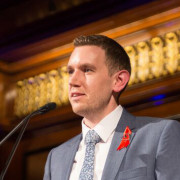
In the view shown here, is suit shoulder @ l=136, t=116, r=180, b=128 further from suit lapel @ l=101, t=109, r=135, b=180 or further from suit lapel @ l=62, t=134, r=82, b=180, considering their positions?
suit lapel @ l=62, t=134, r=82, b=180

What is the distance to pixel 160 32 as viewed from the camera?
3.12 meters

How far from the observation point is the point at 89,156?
7.22 feet

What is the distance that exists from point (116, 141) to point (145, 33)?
1.23 m

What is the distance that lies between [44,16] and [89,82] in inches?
56.5

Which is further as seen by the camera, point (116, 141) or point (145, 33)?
point (145, 33)

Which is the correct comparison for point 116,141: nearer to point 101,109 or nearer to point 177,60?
point 101,109

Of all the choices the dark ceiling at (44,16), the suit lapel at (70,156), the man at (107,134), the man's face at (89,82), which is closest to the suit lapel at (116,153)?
the man at (107,134)

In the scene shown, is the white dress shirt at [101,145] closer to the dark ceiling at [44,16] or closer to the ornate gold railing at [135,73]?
the ornate gold railing at [135,73]

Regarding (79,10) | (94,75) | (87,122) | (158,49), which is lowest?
(87,122)

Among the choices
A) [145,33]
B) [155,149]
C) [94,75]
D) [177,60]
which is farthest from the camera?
[145,33]

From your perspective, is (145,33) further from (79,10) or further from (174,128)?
(174,128)

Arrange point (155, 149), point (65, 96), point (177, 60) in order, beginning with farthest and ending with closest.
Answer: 1. point (65, 96)
2. point (177, 60)
3. point (155, 149)

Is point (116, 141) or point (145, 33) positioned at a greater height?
point (145, 33)

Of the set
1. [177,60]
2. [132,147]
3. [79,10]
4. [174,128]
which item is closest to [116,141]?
[132,147]
